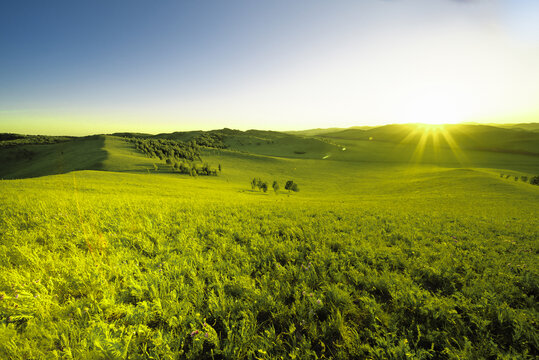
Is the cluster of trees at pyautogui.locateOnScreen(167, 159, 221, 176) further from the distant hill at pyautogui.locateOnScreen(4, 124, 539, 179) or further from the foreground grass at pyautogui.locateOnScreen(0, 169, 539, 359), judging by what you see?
the foreground grass at pyautogui.locateOnScreen(0, 169, 539, 359)

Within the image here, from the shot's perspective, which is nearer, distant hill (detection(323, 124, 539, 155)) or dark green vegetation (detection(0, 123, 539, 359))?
dark green vegetation (detection(0, 123, 539, 359))

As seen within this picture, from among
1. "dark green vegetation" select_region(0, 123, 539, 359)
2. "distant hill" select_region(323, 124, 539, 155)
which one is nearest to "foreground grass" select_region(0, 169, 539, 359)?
"dark green vegetation" select_region(0, 123, 539, 359)

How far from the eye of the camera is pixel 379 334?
325 centimetres

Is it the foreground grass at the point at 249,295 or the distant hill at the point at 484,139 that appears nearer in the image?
the foreground grass at the point at 249,295

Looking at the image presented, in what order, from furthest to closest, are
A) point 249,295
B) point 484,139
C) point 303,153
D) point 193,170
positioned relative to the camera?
point 484,139
point 303,153
point 193,170
point 249,295

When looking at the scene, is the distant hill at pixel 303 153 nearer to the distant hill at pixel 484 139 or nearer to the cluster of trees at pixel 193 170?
the distant hill at pixel 484 139

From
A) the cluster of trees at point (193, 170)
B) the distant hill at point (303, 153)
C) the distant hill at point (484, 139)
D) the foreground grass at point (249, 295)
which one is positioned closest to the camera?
the foreground grass at point (249, 295)

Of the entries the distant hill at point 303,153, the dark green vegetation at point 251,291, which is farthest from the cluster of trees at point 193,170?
the dark green vegetation at point 251,291

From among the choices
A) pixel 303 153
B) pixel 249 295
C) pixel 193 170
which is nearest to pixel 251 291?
pixel 249 295

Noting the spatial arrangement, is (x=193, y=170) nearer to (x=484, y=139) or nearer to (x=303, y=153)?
(x=303, y=153)

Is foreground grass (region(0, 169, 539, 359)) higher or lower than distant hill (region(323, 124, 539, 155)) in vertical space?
lower

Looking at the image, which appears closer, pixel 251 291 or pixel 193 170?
pixel 251 291

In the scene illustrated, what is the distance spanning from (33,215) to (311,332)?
9870 mm

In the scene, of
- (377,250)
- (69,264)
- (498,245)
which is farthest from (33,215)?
(498,245)
